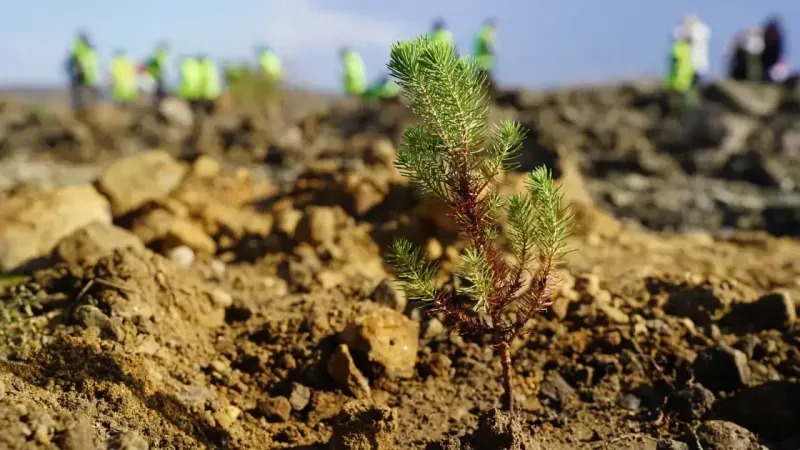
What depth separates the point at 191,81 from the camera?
74.4 ft

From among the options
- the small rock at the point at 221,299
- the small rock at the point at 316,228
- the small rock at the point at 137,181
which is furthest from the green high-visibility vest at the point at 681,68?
the small rock at the point at 221,299

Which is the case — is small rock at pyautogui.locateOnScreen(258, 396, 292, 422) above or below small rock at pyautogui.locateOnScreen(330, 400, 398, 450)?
below

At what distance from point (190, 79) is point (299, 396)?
19.6 m

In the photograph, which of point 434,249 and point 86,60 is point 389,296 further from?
point 86,60

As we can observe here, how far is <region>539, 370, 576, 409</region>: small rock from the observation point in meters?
4.48

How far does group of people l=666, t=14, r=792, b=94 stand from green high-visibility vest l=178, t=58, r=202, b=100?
12.3 meters

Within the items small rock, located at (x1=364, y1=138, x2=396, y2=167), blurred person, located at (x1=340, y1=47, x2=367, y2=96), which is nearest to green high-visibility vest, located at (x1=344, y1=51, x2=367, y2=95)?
blurred person, located at (x1=340, y1=47, x2=367, y2=96)

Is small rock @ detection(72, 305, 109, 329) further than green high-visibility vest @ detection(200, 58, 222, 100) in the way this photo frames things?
No

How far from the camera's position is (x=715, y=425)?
157 inches

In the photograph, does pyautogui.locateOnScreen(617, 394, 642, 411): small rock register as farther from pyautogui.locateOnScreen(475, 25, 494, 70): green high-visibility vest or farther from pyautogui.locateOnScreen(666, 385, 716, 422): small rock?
pyautogui.locateOnScreen(475, 25, 494, 70): green high-visibility vest

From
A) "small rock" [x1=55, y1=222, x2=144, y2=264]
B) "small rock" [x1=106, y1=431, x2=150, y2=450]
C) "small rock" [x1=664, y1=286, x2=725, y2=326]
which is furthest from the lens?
"small rock" [x1=55, y1=222, x2=144, y2=264]

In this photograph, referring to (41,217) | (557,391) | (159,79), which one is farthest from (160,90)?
(557,391)

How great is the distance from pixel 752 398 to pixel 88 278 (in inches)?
151

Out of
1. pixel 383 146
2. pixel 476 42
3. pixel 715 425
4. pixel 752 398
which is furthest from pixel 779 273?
pixel 476 42
